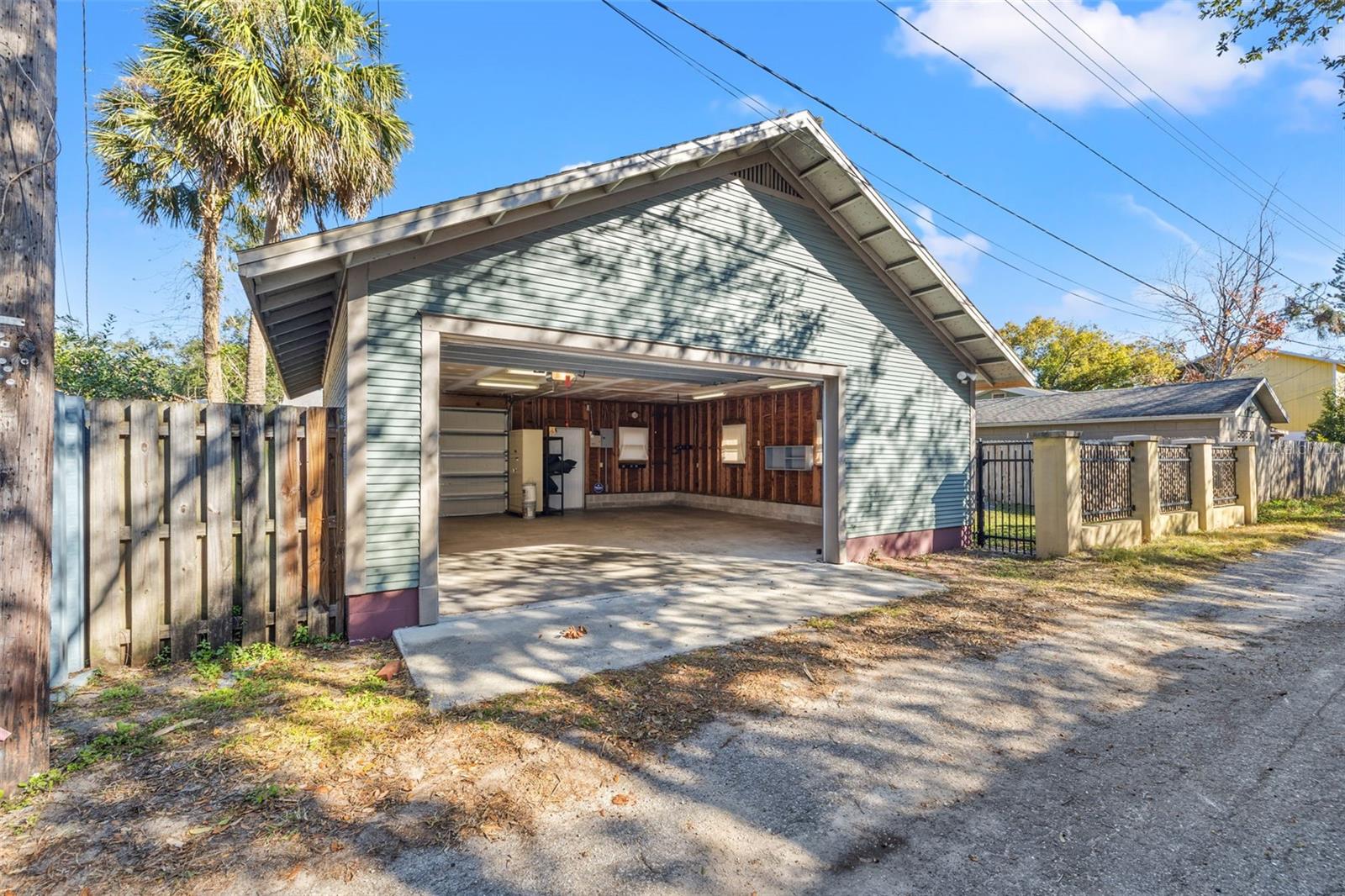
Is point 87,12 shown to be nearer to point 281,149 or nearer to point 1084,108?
point 281,149

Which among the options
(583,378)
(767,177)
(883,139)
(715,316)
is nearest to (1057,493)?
(883,139)

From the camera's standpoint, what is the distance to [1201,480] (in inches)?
442

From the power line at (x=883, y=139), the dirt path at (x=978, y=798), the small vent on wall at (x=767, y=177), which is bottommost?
the dirt path at (x=978, y=798)

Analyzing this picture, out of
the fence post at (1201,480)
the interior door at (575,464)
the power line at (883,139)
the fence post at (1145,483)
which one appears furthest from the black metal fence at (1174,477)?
the interior door at (575,464)

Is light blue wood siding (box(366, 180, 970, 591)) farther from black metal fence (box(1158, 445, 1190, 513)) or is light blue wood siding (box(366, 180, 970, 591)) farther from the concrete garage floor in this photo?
black metal fence (box(1158, 445, 1190, 513))

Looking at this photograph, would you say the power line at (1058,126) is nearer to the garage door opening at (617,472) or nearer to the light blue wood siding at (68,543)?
the garage door opening at (617,472)

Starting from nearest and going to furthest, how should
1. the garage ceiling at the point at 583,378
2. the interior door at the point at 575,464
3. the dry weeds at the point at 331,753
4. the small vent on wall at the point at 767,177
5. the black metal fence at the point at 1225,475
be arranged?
the dry weeds at the point at 331,753
the small vent on wall at the point at 767,177
the garage ceiling at the point at 583,378
the black metal fence at the point at 1225,475
the interior door at the point at 575,464

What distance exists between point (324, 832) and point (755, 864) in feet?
5.70

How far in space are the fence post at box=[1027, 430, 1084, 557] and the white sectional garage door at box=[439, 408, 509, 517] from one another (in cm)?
1150

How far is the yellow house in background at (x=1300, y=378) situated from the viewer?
28.4 m

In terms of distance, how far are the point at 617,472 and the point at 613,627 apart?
11.1 metres

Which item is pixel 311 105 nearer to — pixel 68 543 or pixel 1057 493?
pixel 68 543

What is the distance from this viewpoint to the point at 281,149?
31.0 feet

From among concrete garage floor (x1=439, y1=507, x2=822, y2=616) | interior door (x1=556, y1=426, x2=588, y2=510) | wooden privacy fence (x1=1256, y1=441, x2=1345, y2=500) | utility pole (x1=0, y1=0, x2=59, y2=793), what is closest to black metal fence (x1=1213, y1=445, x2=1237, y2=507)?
wooden privacy fence (x1=1256, y1=441, x2=1345, y2=500)
